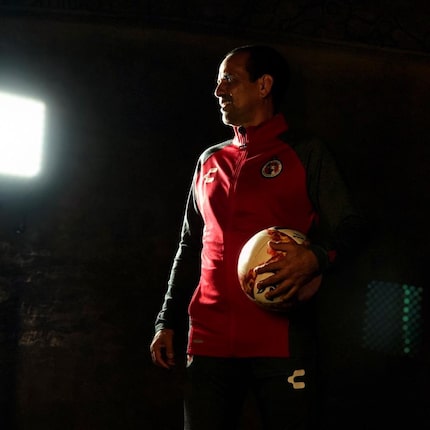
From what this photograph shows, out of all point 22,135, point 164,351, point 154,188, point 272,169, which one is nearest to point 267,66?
point 272,169

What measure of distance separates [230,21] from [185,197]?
4.25ft

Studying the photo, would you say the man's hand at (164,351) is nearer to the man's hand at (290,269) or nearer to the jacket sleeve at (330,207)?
the man's hand at (290,269)

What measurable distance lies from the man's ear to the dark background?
113cm

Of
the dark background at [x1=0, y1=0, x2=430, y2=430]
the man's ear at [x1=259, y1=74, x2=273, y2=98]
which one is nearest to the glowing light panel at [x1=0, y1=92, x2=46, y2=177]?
the dark background at [x1=0, y1=0, x2=430, y2=430]

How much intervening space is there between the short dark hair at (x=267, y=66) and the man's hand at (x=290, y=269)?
0.94 metres

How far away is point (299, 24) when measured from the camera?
377 cm

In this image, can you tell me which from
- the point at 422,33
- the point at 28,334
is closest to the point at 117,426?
the point at 28,334

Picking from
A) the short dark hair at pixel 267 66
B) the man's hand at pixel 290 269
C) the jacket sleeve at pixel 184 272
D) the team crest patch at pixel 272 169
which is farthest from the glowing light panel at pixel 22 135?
the man's hand at pixel 290 269

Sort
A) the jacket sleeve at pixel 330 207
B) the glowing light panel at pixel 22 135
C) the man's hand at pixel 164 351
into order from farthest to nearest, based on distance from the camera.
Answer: the glowing light panel at pixel 22 135 → the man's hand at pixel 164 351 → the jacket sleeve at pixel 330 207

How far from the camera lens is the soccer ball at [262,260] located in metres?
2.11

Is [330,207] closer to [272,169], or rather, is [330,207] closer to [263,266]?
[272,169]

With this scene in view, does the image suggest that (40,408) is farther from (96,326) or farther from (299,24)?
(299,24)

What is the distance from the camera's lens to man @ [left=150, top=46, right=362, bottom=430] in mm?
2158

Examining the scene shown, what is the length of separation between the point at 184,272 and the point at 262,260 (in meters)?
0.72
